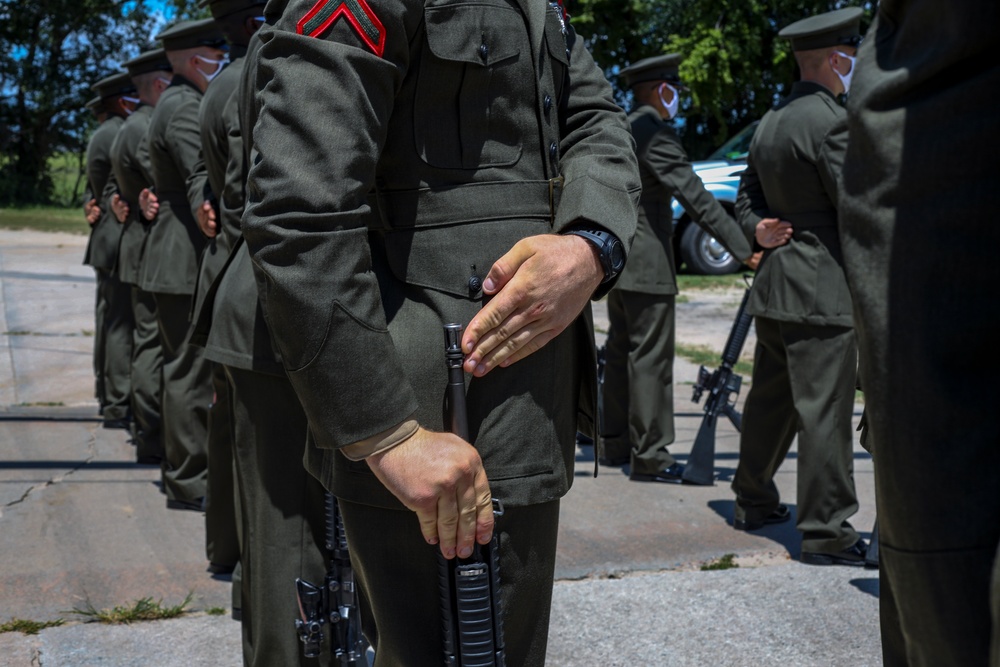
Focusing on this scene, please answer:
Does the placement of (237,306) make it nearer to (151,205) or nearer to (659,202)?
(151,205)

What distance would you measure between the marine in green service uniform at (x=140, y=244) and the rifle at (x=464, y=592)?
4420 millimetres

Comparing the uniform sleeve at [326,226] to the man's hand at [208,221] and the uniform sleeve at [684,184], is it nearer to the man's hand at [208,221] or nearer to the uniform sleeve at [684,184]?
the man's hand at [208,221]

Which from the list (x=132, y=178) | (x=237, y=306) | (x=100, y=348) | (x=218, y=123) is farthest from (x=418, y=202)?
(x=100, y=348)

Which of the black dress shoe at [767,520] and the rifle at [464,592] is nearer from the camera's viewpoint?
the rifle at [464,592]

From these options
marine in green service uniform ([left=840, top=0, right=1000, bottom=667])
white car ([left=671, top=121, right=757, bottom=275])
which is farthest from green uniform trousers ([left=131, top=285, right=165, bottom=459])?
white car ([left=671, top=121, right=757, bottom=275])

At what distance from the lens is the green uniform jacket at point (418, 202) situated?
5.40ft

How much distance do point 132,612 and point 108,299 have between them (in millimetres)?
3837

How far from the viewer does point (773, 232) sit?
488 cm

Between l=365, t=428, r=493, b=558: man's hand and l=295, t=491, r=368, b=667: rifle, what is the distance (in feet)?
3.34

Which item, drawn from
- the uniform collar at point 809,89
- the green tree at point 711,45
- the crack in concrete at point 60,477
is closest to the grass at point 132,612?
the crack in concrete at point 60,477

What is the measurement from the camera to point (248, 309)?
2838 millimetres

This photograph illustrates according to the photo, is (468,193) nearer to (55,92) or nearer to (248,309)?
(248,309)

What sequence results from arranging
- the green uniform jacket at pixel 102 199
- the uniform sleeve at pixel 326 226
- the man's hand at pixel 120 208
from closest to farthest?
the uniform sleeve at pixel 326 226
the man's hand at pixel 120 208
the green uniform jacket at pixel 102 199

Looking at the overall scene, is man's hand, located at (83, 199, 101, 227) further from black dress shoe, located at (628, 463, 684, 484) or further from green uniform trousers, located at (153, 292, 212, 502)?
black dress shoe, located at (628, 463, 684, 484)
